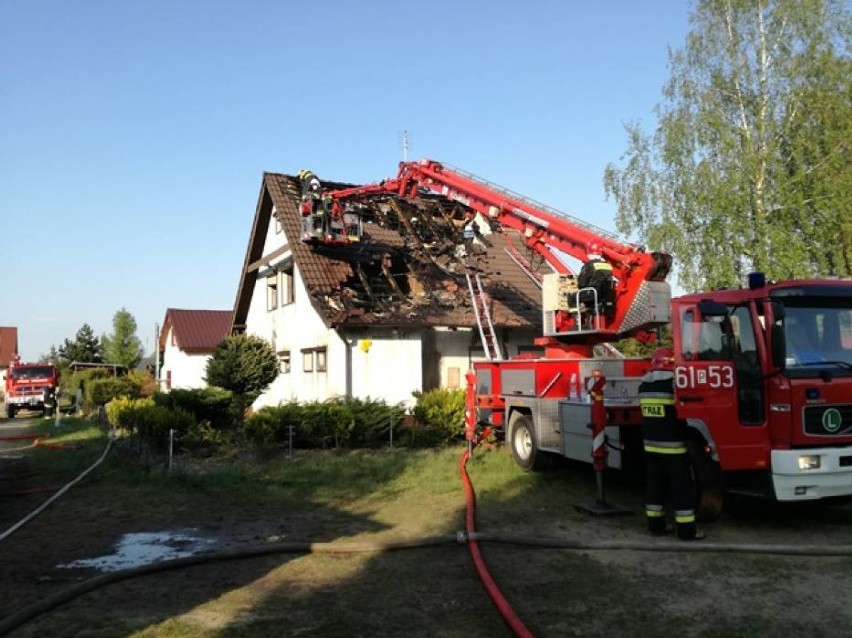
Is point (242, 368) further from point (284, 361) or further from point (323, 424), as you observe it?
point (323, 424)

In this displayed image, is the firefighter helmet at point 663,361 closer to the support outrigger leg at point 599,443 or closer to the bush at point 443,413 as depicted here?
the support outrigger leg at point 599,443

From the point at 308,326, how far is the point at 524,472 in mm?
9408

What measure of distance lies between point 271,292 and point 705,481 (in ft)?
56.0

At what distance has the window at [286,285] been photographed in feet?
67.8

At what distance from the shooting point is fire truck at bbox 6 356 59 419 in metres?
32.1

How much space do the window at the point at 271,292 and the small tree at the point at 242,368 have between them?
75.7 inches

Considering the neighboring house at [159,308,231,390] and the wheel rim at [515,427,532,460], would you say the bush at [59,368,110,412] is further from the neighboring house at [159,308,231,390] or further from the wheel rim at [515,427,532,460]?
the wheel rim at [515,427,532,460]

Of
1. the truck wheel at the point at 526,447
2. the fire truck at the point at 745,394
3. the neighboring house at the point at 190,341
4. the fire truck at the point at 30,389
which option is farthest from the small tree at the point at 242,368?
the fire truck at the point at 30,389

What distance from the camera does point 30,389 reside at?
3238cm

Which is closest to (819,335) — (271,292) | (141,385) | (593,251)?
(593,251)

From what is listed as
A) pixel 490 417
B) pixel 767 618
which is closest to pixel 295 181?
pixel 490 417

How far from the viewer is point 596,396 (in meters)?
8.28

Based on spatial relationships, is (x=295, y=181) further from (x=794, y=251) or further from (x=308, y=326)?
(x=794, y=251)

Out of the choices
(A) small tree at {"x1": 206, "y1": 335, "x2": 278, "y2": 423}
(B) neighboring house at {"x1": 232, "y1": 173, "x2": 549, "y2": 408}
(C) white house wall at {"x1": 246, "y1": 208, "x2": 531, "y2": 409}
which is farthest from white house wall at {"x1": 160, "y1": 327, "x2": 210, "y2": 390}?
(C) white house wall at {"x1": 246, "y1": 208, "x2": 531, "y2": 409}
